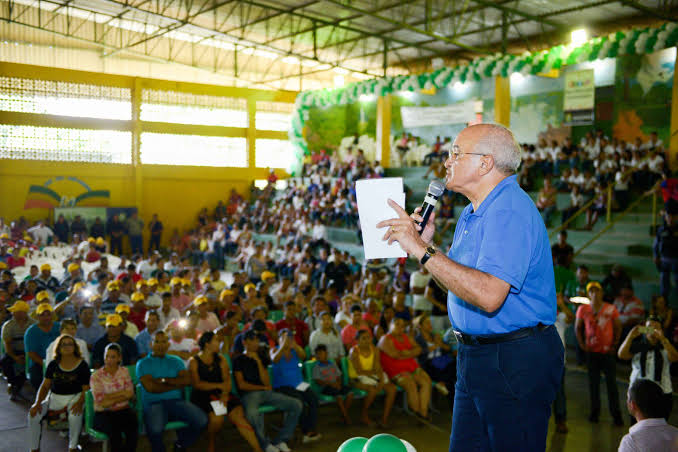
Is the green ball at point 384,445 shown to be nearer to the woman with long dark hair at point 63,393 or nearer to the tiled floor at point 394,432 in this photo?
the tiled floor at point 394,432

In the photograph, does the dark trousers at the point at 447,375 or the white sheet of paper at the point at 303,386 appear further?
the dark trousers at the point at 447,375

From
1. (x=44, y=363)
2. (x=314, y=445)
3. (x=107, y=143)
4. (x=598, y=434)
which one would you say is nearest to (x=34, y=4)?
(x=107, y=143)

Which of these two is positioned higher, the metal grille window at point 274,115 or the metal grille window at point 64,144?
the metal grille window at point 274,115

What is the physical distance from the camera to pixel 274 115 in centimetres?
2511

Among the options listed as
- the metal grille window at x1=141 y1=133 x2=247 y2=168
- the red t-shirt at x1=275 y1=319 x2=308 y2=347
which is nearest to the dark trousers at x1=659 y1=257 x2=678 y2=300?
the red t-shirt at x1=275 y1=319 x2=308 y2=347

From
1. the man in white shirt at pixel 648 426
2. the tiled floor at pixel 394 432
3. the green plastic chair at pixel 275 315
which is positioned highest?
the man in white shirt at pixel 648 426

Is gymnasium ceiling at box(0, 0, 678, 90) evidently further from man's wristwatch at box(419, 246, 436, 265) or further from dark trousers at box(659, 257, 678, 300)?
man's wristwatch at box(419, 246, 436, 265)

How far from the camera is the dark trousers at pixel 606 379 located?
6316 mm

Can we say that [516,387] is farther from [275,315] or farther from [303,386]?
[275,315]

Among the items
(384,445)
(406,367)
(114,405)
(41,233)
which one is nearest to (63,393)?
(114,405)

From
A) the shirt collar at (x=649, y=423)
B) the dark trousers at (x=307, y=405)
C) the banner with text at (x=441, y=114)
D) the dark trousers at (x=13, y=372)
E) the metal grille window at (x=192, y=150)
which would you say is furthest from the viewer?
the metal grille window at (x=192, y=150)

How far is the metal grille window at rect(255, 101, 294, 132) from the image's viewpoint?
2469 cm

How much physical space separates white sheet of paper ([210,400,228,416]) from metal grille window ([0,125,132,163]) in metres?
17.7

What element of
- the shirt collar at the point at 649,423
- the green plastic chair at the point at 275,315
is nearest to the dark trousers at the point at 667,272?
the green plastic chair at the point at 275,315
